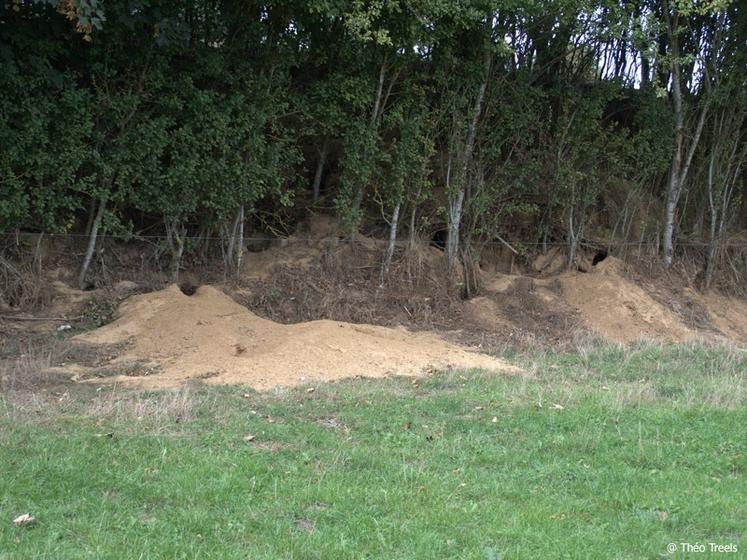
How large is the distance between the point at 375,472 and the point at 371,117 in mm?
8751

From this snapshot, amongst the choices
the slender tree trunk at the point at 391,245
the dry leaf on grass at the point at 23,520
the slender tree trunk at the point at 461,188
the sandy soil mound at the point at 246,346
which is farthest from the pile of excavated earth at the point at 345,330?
the dry leaf on grass at the point at 23,520

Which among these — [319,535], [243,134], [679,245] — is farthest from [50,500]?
[679,245]

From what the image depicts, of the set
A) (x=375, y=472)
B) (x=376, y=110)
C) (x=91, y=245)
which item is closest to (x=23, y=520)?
(x=375, y=472)

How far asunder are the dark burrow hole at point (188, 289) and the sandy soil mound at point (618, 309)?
696 centimetres

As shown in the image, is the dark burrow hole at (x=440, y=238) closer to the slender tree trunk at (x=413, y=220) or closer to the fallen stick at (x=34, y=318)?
the slender tree trunk at (x=413, y=220)

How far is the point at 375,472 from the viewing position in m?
5.44

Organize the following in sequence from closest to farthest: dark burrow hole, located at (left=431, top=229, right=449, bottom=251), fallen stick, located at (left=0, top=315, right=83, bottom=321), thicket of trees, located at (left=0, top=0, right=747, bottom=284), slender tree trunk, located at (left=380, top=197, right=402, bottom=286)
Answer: thicket of trees, located at (left=0, top=0, right=747, bottom=284) < fallen stick, located at (left=0, top=315, right=83, bottom=321) < slender tree trunk, located at (left=380, top=197, right=402, bottom=286) < dark burrow hole, located at (left=431, top=229, right=449, bottom=251)

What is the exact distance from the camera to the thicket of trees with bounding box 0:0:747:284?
10.7 meters

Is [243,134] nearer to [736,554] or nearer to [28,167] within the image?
[28,167]

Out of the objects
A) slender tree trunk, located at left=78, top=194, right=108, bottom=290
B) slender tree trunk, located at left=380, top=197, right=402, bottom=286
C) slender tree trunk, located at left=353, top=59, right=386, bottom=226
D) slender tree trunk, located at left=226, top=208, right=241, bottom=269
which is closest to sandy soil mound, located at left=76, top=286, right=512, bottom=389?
slender tree trunk, located at left=78, top=194, right=108, bottom=290

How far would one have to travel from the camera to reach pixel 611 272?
15.5 meters

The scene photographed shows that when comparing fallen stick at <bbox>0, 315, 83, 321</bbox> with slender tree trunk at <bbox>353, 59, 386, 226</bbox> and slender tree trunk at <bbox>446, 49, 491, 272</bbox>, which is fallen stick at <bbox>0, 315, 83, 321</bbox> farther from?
Result: slender tree trunk at <bbox>446, 49, 491, 272</bbox>

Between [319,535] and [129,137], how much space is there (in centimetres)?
838

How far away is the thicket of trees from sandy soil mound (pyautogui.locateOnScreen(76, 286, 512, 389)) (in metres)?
1.69
